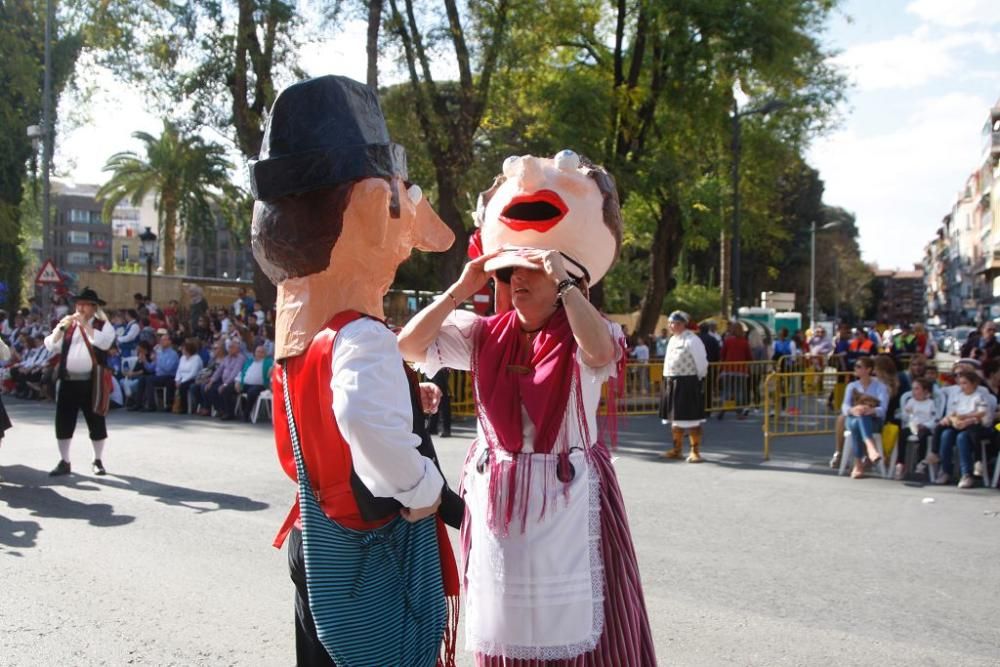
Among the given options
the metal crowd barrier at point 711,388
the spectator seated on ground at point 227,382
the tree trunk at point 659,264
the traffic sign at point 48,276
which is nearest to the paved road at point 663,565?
the spectator seated on ground at point 227,382

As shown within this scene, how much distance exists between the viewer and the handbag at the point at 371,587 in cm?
254

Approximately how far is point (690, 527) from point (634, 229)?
1820 cm

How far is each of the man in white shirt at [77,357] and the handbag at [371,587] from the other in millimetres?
7307

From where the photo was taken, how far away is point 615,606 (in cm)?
309

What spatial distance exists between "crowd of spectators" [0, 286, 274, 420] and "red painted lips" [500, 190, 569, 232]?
10811 millimetres

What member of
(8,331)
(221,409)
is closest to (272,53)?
(221,409)

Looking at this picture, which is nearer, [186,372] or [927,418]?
[927,418]

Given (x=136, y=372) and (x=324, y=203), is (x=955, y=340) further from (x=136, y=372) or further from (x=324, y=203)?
(x=324, y=203)

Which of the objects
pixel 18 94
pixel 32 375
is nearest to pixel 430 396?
pixel 32 375

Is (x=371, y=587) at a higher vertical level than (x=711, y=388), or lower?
lower

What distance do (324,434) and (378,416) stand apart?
10.1 inches

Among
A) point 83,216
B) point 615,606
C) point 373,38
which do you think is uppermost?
point 83,216

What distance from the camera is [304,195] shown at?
8.89ft

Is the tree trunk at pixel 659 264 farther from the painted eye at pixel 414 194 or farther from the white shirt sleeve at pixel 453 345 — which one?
the painted eye at pixel 414 194
